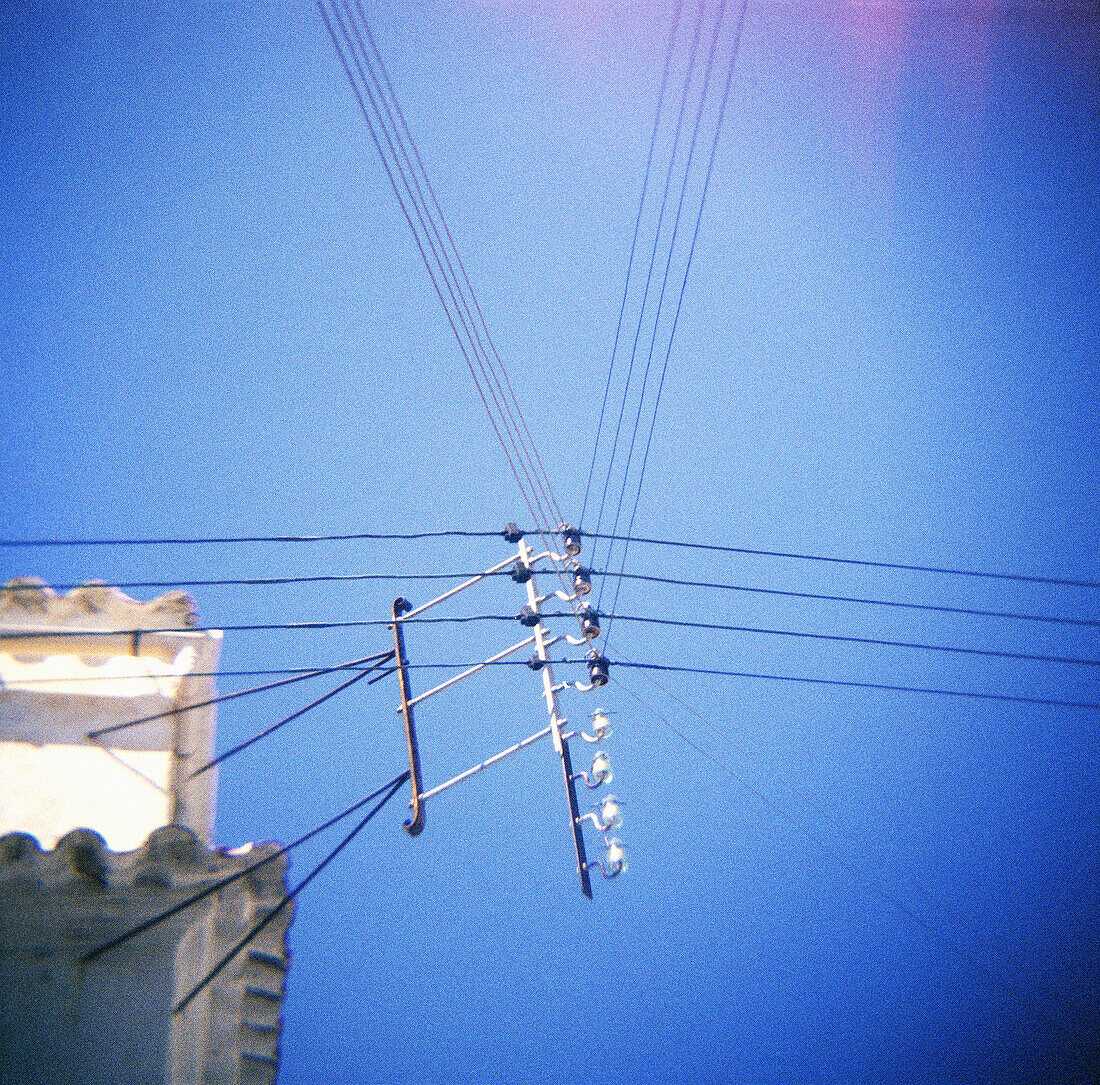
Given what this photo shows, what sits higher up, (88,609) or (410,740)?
(88,609)

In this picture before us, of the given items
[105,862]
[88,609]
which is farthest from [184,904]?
[88,609]

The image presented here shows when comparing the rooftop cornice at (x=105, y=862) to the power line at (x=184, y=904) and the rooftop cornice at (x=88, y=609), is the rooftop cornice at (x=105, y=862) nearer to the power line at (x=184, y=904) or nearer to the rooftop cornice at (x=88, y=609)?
the power line at (x=184, y=904)

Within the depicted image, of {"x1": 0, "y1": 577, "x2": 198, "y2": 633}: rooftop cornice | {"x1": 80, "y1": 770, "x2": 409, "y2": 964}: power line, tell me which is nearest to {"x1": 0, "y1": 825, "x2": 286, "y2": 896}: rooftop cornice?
{"x1": 80, "y1": 770, "x2": 409, "y2": 964}: power line

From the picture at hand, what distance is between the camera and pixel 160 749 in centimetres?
998

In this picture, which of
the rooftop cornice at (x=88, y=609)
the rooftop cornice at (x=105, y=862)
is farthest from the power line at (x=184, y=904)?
the rooftop cornice at (x=88, y=609)

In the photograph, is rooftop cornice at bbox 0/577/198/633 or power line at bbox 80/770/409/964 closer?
power line at bbox 80/770/409/964

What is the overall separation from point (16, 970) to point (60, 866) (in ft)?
2.24

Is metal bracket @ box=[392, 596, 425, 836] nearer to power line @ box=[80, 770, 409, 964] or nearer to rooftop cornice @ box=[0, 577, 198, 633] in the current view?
power line @ box=[80, 770, 409, 964]

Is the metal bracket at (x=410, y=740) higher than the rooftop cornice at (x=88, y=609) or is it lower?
lower

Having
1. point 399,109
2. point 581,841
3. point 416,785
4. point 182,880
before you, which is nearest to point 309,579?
point 416,785

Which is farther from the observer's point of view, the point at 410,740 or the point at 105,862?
the point at 410,740

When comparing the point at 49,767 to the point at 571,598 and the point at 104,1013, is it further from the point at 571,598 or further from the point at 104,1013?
the point at 571,598

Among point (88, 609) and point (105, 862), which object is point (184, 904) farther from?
point (88, 609)

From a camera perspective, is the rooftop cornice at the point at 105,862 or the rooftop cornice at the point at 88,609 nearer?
the rooftop cornice at the point at 105,862
